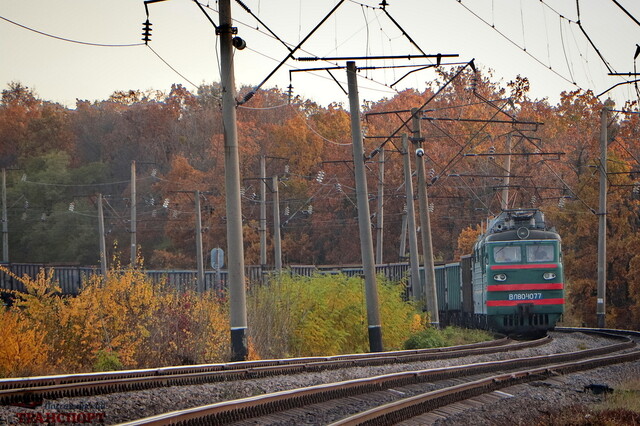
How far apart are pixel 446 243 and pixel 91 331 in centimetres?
5209

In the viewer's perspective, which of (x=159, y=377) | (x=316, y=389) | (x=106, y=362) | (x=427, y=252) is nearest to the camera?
(x=316, y=389)

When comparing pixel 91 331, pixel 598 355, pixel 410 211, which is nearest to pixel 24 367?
pixel 91 331

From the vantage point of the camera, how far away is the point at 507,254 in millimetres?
28656

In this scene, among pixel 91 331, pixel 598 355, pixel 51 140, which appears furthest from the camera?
pixel 51 140

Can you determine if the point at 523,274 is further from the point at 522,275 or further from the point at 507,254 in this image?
the point at 507,254

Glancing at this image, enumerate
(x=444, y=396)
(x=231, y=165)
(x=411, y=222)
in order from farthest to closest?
(x=411, y=222), (x=231, y=165), (x=444, y=396)

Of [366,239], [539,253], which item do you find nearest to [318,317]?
[366,239]

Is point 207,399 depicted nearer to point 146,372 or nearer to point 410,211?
point 146,372

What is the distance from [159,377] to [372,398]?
9.46 ft

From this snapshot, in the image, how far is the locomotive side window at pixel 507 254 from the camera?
28.6 meters

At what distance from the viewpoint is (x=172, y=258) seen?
232 ft

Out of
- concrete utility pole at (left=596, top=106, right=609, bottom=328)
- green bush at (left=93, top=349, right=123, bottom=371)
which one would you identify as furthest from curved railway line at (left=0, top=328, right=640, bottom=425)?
concrete utility pole at (left=596, top=106, right=609, bottom=328)

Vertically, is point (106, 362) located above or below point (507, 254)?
below

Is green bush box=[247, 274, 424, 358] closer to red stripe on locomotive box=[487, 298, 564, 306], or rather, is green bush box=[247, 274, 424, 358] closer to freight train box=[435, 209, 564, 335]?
red stripe on locomotive box=[487, 298, 564, 306]
